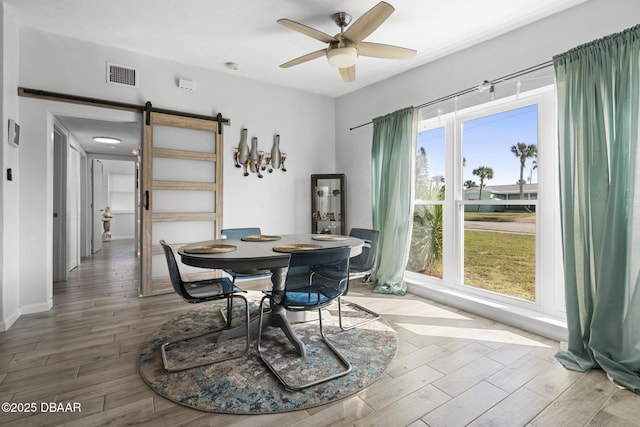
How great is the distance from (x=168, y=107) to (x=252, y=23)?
1556 mm

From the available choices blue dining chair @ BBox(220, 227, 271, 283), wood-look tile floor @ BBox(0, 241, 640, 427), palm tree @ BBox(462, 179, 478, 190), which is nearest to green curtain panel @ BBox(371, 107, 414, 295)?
palm tree @ BBox(462, 179, 478, 190)

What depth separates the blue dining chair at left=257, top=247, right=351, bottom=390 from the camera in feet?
6.26

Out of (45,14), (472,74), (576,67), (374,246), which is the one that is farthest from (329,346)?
(45,14)

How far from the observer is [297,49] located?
3.48 meters

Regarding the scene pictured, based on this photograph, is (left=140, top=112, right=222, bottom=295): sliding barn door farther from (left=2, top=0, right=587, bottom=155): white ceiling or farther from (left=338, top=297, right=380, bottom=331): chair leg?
(left=338, top=297, right=380, bottom=331): chair leg

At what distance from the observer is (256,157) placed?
170 inches

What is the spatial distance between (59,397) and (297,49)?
3.53 m

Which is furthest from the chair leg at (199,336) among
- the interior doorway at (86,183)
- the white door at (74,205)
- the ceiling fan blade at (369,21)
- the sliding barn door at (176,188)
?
the white door at (74,205)

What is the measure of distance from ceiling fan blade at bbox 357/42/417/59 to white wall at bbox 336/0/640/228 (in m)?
1.01

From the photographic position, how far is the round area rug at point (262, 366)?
1718 mm

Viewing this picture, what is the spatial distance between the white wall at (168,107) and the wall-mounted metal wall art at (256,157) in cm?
9

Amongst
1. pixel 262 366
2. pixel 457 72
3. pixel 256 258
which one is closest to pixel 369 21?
pixel 457 72

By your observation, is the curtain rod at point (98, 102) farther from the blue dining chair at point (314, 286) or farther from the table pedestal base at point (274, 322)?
the blue dining chair at point (314, 286)

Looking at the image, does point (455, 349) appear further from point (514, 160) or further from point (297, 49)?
point (297, 49)
